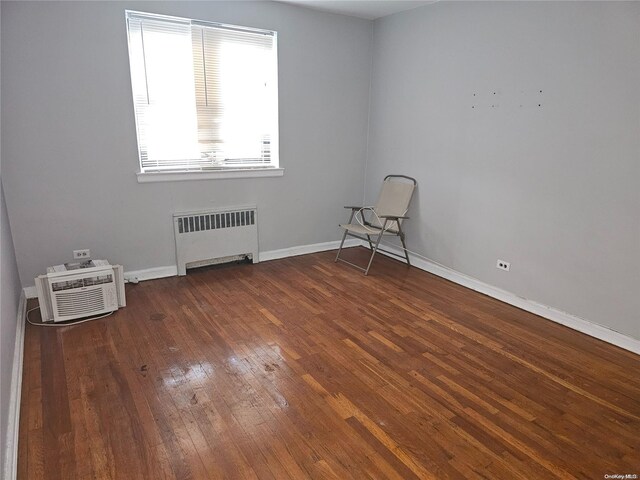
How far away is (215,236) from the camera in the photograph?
4.00 meters

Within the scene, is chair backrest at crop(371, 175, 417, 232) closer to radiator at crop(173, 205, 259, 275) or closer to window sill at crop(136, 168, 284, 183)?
window sill at crop(136, 168, 284, 183)

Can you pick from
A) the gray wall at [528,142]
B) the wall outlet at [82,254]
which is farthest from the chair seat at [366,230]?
the wall outlet at [82,254]

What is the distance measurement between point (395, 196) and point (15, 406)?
11.6 ft

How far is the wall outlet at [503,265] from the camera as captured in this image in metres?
3.44

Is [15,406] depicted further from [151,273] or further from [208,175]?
[208,175]

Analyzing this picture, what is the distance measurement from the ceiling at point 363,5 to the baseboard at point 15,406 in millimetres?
3528

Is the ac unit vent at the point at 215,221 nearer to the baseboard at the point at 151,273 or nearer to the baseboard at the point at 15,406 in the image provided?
the baseboard at the point at 151,273

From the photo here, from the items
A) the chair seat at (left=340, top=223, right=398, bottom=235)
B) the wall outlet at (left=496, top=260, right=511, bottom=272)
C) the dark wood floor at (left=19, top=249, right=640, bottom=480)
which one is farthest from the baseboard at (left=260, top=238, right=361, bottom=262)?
the wall outlet at (left=496, top=260, right=511, bottom=272)

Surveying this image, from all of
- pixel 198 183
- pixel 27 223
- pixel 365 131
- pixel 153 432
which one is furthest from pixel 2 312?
pixel 365 131

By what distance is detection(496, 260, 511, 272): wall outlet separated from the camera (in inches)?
135

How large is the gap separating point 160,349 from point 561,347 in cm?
272

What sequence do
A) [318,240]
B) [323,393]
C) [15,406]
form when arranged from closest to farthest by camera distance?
[15,406], [323,393], [318,240]

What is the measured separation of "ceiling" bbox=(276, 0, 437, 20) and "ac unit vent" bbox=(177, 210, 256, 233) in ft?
6.89


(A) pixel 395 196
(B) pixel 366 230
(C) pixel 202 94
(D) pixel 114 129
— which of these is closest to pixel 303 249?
(B) pixel 366 230
